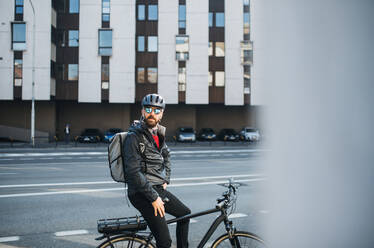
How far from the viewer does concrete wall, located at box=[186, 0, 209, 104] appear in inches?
1184

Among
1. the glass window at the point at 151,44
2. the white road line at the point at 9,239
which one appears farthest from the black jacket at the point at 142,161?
the glass window at the point at 151,44

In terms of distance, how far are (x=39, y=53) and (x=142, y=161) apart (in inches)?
1135

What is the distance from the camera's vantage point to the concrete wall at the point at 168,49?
2986 centimetres

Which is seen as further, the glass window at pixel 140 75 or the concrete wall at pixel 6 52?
the glass window at pixel 140 75

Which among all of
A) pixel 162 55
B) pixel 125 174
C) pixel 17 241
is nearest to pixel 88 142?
pixel 162 55

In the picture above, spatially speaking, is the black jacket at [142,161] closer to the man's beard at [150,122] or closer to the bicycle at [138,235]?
the man's beard at [150,122]

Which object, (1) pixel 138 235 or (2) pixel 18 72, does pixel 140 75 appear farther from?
(1) pixel 138 235

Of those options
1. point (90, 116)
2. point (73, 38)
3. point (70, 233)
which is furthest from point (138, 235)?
point (90, 116)

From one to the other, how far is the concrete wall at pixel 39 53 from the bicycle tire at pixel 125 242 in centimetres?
2785

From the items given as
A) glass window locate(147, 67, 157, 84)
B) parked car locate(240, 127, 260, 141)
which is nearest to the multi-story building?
glass window locate(147, 67, 157, 84)

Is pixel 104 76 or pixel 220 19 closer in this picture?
pixel 104 76

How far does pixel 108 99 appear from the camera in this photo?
2925 centimetres

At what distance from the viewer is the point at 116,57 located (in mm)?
29188

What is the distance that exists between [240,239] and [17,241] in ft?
11.3
